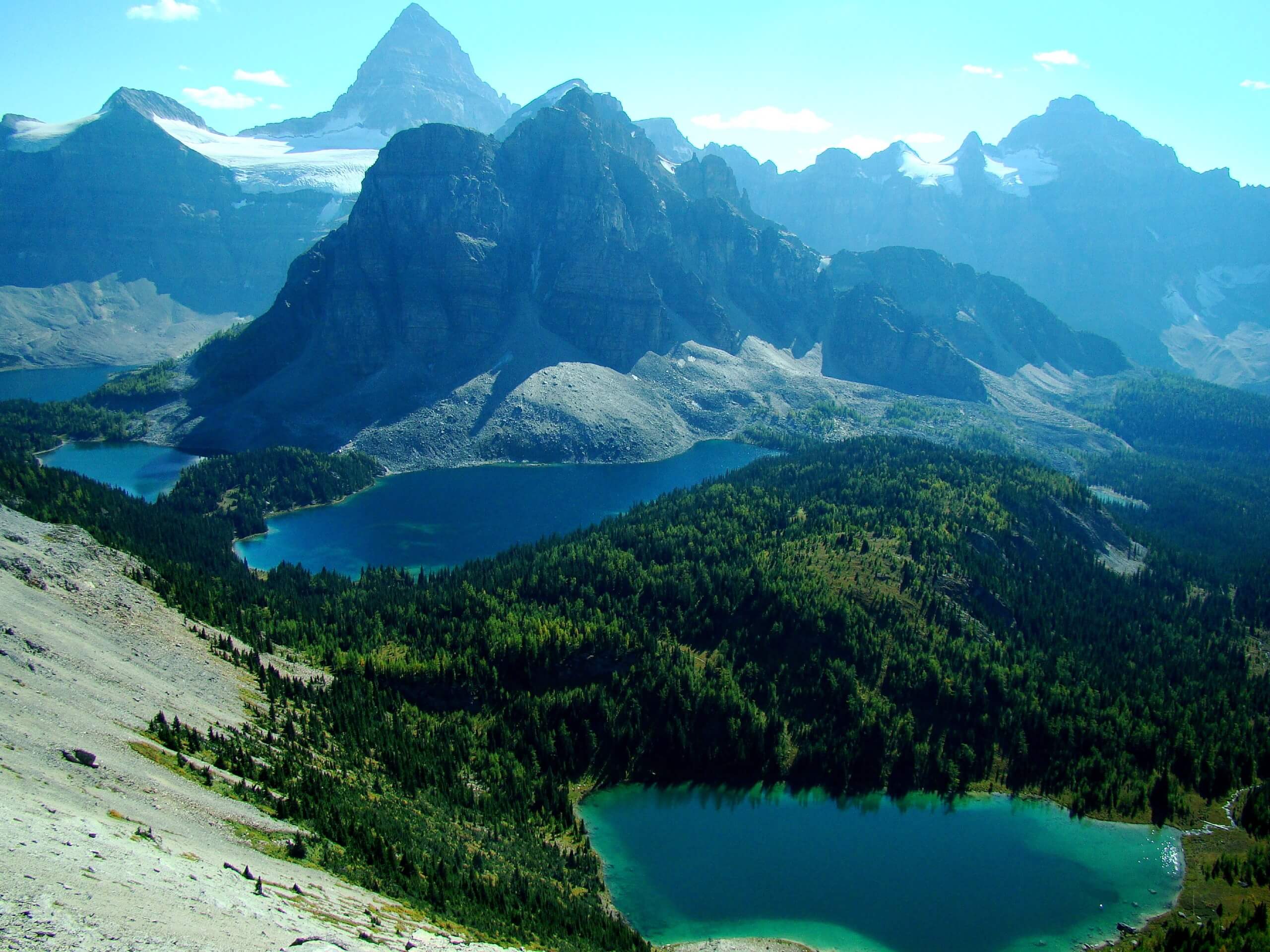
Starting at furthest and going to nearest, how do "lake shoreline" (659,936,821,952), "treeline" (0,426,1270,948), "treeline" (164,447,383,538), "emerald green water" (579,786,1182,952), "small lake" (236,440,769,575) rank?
"treeline" (164,447,383,538), "small lake" (236,440,769,575), "treeline" (0,426,1270,948), "emerald green water" (579,786,1182,952), "lake shoreline" (659,936,821,952)

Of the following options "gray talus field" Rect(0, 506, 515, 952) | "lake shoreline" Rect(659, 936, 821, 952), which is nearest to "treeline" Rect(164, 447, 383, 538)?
"gray talus field" Rect(0, 506, 515, 952)

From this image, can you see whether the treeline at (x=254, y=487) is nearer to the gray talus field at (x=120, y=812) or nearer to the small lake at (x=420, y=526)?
the small lake at (x=420, y=526)

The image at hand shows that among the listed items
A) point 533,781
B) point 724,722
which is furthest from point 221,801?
point 724,722

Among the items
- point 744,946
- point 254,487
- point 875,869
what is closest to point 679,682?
point 875,869

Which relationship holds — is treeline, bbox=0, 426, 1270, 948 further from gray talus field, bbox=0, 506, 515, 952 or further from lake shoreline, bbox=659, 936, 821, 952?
gray talus field, bbox=0, 506, 515, 952

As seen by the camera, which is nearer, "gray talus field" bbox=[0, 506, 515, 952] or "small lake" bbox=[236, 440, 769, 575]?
"gray talus field" bbox=[0, 506, 515, 952]

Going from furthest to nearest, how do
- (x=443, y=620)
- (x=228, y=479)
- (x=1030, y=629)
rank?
(x=228, y=479)
(x=1030, y=629)
(x=443, y=620)

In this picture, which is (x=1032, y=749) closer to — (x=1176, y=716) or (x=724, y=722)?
(x=1176, y=716)
